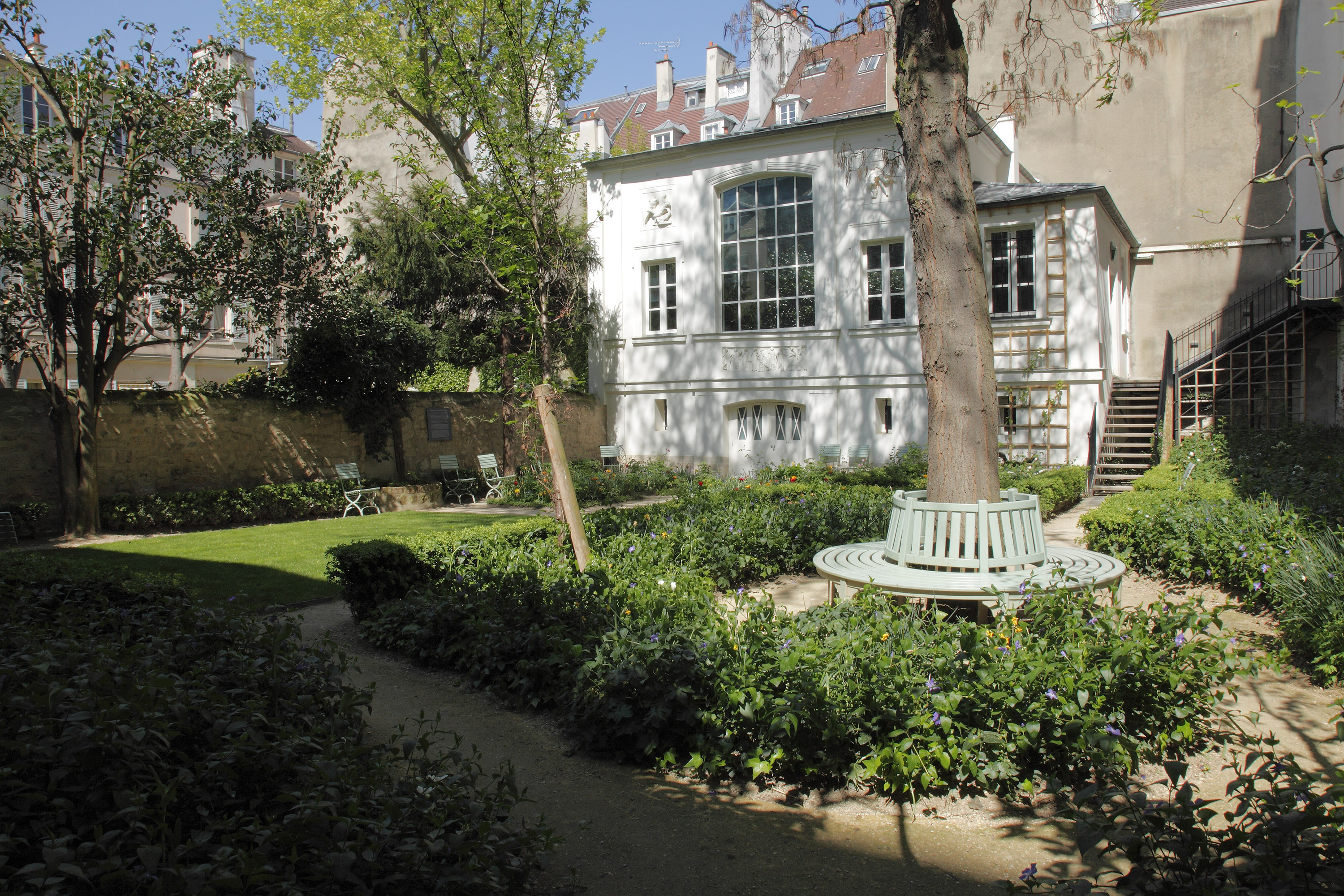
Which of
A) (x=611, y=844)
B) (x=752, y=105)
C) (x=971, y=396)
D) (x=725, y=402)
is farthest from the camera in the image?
(x=752, y=105)

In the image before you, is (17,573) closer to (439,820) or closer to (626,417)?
(439,820)

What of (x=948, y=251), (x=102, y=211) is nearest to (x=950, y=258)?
(x=948, y=251)

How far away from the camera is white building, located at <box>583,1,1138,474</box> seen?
1697 cm

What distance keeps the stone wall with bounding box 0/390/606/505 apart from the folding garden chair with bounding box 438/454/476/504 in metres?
0.52

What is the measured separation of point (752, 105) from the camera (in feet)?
121

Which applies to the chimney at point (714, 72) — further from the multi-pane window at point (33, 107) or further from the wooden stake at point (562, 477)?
the wooden stake at point (562, 477)

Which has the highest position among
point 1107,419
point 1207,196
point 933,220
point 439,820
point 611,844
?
point 1207,196

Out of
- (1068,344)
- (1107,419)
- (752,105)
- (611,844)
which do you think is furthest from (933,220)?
(752,105)

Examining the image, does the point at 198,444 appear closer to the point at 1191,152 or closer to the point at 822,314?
the point at 822,314

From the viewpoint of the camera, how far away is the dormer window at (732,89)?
43531 mm

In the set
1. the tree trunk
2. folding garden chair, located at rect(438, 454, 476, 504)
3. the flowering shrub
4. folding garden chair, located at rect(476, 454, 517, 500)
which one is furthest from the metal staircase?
the tree trunk

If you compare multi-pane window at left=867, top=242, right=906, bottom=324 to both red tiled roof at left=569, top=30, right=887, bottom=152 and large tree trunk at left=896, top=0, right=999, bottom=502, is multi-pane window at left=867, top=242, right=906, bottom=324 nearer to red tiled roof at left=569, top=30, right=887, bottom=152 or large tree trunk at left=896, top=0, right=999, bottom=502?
red tiled roof at left=569, top=30, right=887, bottom=152

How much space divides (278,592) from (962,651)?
7.21 meters

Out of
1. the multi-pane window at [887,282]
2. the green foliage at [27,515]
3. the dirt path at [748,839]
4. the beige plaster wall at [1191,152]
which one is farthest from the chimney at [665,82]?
the dirt path at [748,839]
